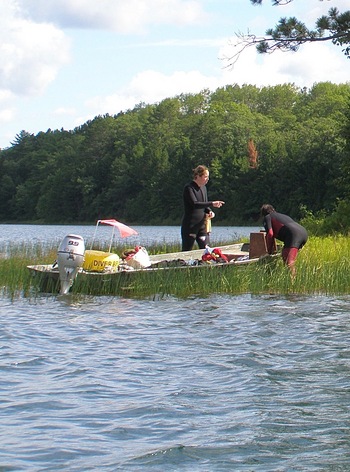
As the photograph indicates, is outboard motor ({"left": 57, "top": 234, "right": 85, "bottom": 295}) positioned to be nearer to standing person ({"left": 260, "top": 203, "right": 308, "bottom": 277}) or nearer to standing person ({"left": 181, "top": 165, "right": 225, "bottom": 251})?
standing person ({"left": 181, "top": 165, "right": 225, "bottom": 251})

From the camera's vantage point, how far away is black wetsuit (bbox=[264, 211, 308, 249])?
15.1 m

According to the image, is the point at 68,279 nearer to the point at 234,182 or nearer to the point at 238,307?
the point at 238,307

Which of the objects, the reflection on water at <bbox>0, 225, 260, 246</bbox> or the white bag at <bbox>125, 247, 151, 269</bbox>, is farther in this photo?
the reflection on water at <bbox>0, 225, 260, 246</bbox>

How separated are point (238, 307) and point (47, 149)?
123 meters

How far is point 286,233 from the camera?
15.1m

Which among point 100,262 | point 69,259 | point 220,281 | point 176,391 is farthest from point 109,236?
point 176,391

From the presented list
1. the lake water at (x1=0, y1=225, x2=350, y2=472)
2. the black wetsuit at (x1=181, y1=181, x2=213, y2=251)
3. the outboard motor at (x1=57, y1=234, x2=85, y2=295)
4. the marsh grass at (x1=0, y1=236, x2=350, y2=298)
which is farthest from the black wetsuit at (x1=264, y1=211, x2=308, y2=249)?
the outboard motor at (x1=57, y1=234, x2=85, y2=295)

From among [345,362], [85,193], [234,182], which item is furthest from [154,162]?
[345,362]

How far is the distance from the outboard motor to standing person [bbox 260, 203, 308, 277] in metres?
2.96

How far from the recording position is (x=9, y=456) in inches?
233

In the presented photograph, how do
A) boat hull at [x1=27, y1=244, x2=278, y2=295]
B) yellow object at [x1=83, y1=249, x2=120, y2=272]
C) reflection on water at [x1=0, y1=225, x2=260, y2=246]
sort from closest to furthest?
boat hull at [x1=27, y1=244, x2=278, y2=295], yellow object at [x1=83, y1=249, x2=120, y2=272], reflection on water at [x1=0, y1=225, x2=260, y2=246]

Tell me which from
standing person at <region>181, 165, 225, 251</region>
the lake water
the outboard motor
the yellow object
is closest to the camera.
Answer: the lake water

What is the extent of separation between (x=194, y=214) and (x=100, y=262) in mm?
1859

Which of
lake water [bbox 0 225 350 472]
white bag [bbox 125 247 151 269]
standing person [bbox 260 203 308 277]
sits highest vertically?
standing person [bbox 260 203 308 277]
